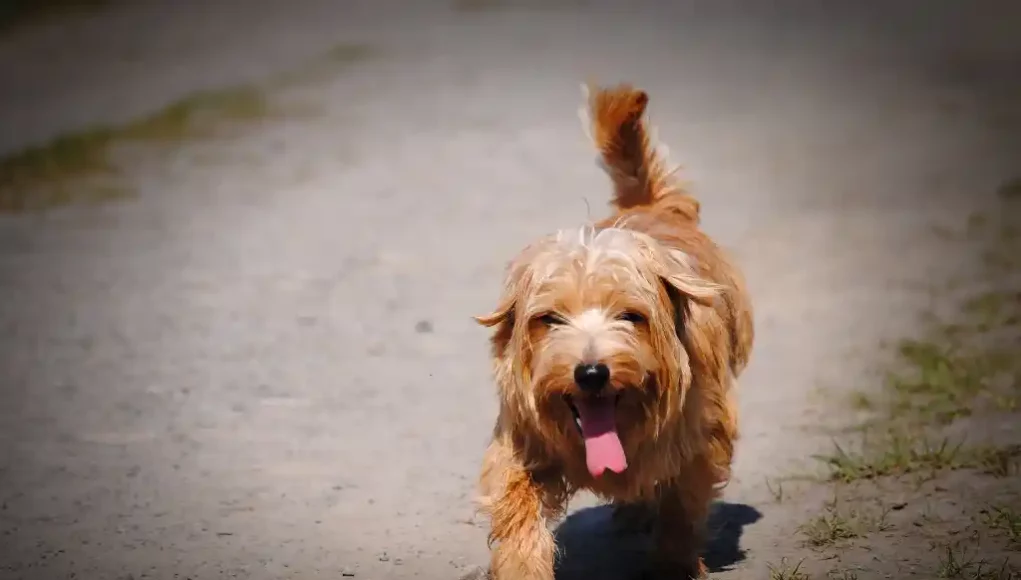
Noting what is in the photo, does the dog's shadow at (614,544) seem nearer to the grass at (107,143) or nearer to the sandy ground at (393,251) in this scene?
the sandy ground at (393,251)

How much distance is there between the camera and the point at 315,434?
21.3 feet

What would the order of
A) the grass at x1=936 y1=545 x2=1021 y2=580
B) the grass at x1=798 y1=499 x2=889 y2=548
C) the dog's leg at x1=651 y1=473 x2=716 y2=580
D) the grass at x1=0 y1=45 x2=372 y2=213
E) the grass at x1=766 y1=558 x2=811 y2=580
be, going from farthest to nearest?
the grass at x1=0 y1=45 x2=372 y2=213, the grass at x1=798 y1=499 x2=889 y2=548, the dog's leg at x1=651 y1=473 x2=716 y2=580, the grass at x1=766 y1=558 x2=811 y2=580, the grass at x1=936 y1=545 x2=1021 y2=580

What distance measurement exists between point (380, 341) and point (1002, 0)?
12284mm

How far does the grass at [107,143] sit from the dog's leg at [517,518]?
25.8ft

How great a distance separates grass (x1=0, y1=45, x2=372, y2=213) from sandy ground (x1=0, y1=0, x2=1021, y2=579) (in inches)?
14.2

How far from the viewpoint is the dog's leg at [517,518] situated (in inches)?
169

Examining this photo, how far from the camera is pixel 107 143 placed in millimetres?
13352

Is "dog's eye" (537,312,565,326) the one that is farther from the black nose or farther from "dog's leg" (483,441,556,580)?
"dog's leg" (483,441,556,580)

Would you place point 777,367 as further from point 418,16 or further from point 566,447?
point 418,16

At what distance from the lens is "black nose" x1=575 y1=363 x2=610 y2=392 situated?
3998 mm

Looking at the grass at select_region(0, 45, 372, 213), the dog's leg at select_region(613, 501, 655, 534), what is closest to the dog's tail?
the dog's leg at select_region(613, 501, 655, 534)

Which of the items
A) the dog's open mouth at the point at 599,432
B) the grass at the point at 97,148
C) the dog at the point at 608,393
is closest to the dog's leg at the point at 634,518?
the dog at the point at 608,393

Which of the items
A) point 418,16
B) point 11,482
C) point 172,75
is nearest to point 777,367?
point 11,482

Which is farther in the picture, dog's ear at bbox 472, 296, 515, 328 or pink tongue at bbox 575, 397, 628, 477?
dog's ear at bbox 472, 296, 515, 328
